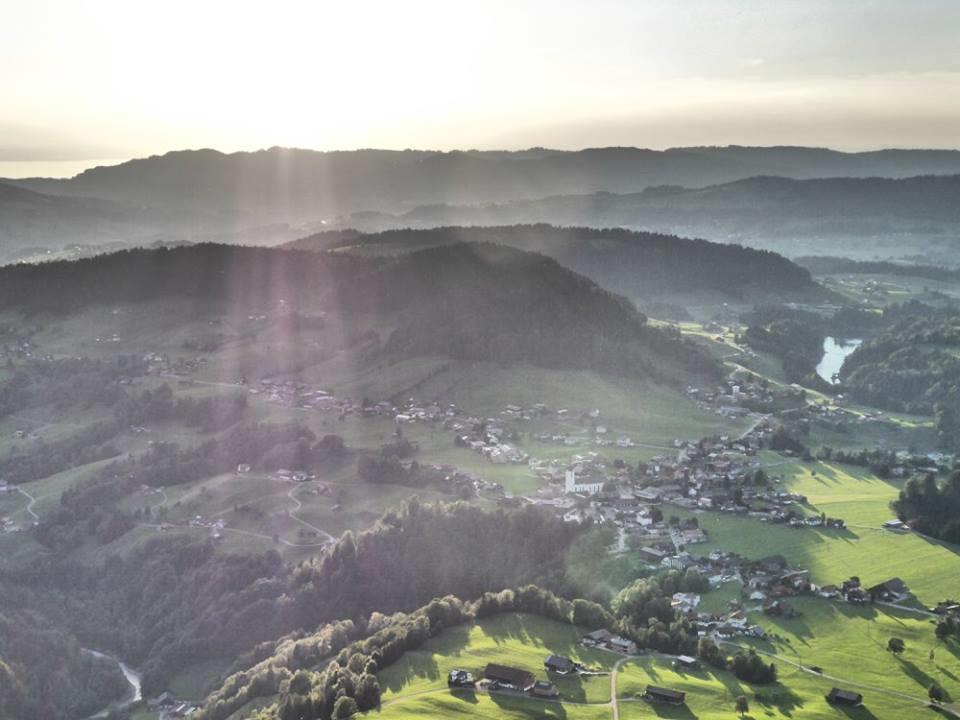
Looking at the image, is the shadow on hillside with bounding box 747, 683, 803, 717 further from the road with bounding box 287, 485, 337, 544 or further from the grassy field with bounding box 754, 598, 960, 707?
the road with bounding box 287, 485, 337, 544

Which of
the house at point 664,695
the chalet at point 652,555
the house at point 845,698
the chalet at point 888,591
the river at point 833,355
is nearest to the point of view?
the house at point 845,698

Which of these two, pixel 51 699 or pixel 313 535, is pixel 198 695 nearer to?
pixel 51 699

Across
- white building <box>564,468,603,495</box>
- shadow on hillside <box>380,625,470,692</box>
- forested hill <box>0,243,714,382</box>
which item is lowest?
shadow on hillside <box>380,625,470,692</box>

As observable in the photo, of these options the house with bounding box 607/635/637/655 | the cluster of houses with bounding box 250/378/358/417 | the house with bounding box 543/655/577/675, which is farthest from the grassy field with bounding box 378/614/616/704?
the cluster of houses with bounding box 250/378/358/417

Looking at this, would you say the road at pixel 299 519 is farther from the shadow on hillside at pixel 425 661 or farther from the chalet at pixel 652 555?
the chalet at pixel 652 555

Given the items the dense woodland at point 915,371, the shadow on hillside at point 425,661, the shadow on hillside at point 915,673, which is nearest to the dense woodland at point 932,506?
the shadow on hillside at point 915,673

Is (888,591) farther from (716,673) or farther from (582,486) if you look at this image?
(582,486)

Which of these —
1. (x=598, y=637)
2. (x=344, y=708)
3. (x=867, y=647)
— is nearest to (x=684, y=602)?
(x=598, y=637)
